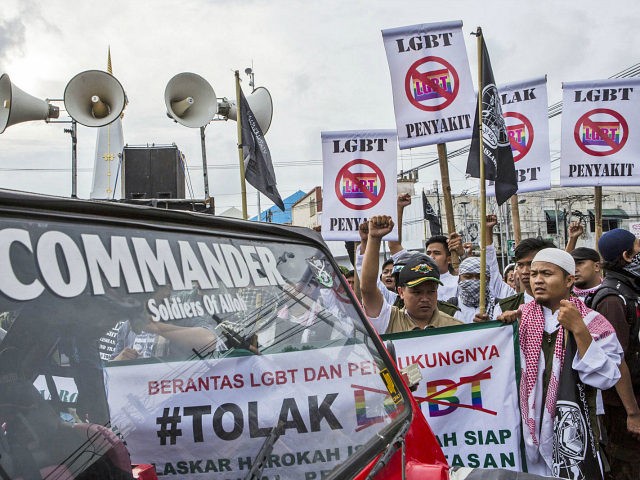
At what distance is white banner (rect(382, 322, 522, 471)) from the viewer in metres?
3.39

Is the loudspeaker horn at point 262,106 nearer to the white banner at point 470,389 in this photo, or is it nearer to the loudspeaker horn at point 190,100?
the loudspeaker horn at point 190,100

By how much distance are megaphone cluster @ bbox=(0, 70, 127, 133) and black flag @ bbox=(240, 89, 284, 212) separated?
3.45 meters

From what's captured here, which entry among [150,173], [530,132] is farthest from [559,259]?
[150,173]

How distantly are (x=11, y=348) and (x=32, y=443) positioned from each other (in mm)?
163

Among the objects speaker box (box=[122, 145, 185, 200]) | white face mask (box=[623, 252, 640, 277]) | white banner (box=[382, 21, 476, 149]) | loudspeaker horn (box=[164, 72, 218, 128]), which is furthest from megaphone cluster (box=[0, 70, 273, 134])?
white face mask (box=[623, 252, 640, 277])

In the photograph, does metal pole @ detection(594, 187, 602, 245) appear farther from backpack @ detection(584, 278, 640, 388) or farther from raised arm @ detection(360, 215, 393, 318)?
raised arm @ detection(360, 215, 393, 318)

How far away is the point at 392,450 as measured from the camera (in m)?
1.69

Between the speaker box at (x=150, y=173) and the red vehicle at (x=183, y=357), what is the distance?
28.7 ft

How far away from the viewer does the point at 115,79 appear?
361 inches

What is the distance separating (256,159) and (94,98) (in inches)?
165

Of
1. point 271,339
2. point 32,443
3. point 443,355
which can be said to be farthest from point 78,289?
point 443,355

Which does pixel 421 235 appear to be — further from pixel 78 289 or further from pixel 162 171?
pixel 78 289

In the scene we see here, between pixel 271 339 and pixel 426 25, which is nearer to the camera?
pixel 271 339

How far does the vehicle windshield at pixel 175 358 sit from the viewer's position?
1112 millimetres
